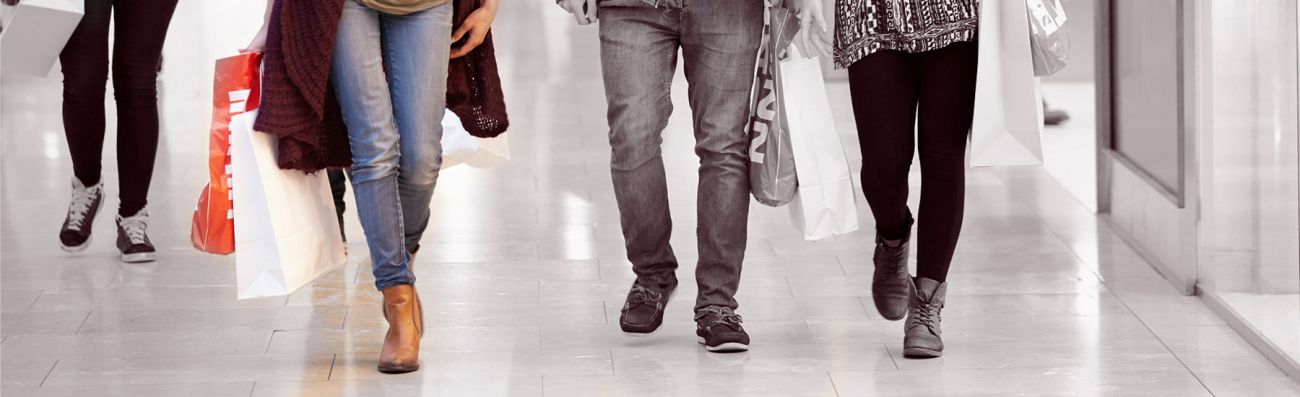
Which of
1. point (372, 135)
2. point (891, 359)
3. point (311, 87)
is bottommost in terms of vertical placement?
point (891, 359)

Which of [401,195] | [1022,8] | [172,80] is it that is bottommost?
[172,80]

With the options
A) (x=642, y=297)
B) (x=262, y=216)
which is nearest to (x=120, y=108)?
(x=262, y=216)

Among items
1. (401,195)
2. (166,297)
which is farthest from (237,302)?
(401,195)

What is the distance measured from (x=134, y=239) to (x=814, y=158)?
2.23 meters

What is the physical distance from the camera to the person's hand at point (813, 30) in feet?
11.6

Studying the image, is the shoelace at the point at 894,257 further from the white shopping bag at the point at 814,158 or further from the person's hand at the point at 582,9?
the person's hand at the point at 582,9

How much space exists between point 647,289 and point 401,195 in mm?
614

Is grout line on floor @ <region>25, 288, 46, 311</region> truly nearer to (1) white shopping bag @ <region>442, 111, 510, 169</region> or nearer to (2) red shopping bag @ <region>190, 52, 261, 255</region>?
(2) red shopping bag @ <region>190, 52, 261, 255</region>

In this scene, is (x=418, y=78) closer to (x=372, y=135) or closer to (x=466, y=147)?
(x=372, y=135)

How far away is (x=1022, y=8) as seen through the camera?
11.6 feet

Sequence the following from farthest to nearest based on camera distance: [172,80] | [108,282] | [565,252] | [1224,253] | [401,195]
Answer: [172,80], [565,252], [108,282], [1224,253], [401,195]

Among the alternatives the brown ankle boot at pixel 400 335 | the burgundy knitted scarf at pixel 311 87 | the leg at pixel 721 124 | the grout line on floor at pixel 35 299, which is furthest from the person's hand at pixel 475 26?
the grout line on floor at pixel 35 299

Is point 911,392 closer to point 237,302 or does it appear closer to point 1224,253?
point 1224,253

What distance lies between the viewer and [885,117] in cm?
361
